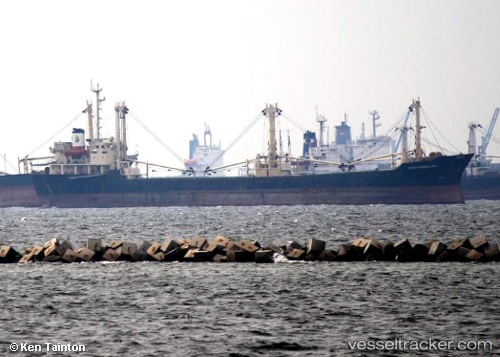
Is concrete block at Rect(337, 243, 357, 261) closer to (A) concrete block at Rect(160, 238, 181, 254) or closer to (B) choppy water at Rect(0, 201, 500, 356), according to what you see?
(B) choppy water at Rect(0, 201, 500, 356)

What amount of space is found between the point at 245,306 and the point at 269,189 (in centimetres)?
9589

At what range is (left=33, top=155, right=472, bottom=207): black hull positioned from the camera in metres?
115

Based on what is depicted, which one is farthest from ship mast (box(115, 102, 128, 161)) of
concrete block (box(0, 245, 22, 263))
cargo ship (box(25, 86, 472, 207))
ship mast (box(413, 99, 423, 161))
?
concrete block (box(0, 245, 22, 263))

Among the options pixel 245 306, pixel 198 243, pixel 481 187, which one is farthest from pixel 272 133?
pixel 245 306

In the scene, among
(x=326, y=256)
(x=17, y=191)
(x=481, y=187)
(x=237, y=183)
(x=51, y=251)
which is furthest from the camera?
(x=481, y=187)

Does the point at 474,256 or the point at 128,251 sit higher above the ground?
the point at 128,251

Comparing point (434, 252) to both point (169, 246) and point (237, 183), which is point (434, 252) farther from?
point (237, 183)

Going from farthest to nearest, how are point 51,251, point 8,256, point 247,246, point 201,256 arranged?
point 8,256
point 51,251
point 247,246
point 201,256

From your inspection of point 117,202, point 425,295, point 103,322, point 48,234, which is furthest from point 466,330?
point 117,202

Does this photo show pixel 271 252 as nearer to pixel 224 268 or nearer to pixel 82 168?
pixel 224 268

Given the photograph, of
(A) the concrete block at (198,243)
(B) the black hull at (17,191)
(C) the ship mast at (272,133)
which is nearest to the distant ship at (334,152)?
(C) the ship mast at (272,133)

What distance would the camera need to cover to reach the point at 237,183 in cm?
12206

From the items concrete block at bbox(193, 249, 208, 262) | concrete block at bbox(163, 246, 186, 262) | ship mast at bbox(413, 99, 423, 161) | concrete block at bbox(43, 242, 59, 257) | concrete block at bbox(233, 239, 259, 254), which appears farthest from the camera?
ship mast at bbox(413, 99, 423, 161)

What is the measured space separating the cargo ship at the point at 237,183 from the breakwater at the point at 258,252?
256 ft
